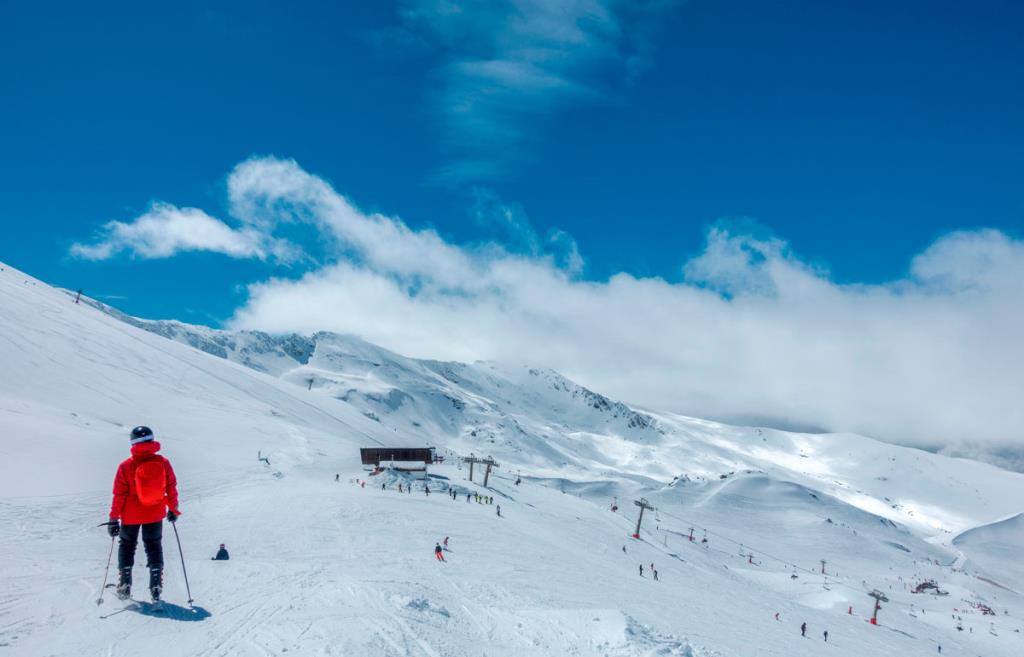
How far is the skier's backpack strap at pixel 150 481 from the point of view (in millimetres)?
8984

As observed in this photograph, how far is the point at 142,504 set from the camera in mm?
9062

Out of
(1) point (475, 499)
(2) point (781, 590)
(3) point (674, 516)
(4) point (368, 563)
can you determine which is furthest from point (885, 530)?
(4) point (368, 563)

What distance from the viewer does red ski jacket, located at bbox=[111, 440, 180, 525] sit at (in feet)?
29.3

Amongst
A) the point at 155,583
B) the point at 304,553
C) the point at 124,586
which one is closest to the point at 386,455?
the point at 304,553

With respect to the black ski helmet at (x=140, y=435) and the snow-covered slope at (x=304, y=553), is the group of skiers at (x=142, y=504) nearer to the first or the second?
the black ski helmet at (x=140, y=435)

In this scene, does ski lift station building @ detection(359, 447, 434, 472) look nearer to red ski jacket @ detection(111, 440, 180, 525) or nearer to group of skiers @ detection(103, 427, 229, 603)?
group of skiers @ detection(103, 427, 229, 603)

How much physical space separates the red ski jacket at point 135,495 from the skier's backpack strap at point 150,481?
4 cm

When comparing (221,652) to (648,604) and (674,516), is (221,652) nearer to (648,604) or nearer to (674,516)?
(648,604)

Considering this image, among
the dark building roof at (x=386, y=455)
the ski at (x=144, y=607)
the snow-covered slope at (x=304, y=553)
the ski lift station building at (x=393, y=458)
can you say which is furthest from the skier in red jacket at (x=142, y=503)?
the dark building roof at (x=386, y=455)

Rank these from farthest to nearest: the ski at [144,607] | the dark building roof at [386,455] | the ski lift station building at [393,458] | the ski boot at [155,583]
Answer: the dark building roof at [386,455], the ski lift station building at [393,458], the ski boot at [155,583], the ski at [144,607]

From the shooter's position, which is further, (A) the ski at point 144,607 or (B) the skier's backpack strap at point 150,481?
(B) the skier's backpack strap at point 150,481

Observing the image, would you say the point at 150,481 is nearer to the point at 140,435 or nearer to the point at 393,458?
the point at 140,435

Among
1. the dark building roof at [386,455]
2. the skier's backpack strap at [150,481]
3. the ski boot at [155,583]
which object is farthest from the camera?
the dark building roof at [386,455]

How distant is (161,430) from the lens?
128 feet
